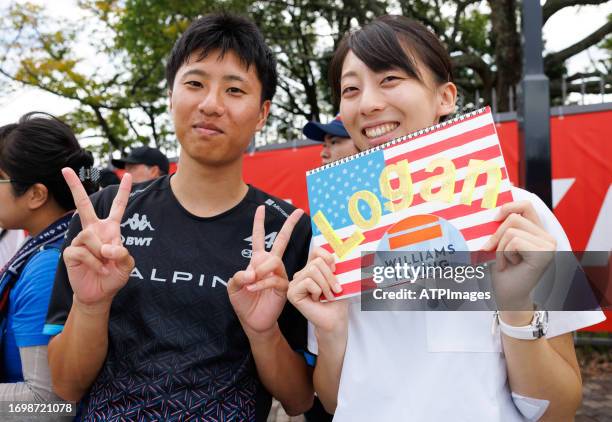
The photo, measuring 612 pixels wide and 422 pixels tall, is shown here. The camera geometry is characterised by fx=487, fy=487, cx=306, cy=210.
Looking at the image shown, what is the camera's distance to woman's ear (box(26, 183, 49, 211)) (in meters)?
2.11

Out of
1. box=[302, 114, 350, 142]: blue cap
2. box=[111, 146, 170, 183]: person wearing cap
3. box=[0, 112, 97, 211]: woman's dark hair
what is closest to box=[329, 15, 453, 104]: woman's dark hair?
box=[0, 112, 97, 211]: woman's dark hair

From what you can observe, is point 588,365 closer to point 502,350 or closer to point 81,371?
point 502,350

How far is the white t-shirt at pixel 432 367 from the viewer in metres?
1.21

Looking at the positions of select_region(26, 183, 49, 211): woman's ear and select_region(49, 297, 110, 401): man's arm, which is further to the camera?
select_region(26, 183, 49, 211): woman's ear

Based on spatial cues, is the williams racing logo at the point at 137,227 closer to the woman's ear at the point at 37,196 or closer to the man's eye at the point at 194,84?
the man's eye at the point at 194,84

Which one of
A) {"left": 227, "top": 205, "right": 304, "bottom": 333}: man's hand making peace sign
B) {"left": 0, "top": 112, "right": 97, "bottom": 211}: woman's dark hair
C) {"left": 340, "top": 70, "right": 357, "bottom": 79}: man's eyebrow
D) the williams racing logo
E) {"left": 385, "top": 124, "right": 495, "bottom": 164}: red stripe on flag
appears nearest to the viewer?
{"left": 385, "top": 124, "right": 495, "bottom": 164}: red stripe on flag

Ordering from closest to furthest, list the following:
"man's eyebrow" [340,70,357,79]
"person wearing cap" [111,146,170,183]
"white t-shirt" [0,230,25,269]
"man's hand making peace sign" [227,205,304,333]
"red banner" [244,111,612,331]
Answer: "man's hand making peace sign" [227,205,304,333] < "man's eyebrow" [340,70,357,79] < "white t-shirt" [0,230,25,269] < "red banner" [244,111,612,331] < "person wearing cap" [111,146,170,183]

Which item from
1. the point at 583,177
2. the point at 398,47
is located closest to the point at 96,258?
the point at 398,47

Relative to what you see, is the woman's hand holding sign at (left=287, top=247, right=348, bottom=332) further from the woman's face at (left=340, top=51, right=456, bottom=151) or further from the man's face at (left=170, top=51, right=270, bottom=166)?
the man's face at (left=170, top=51, right=270, bottom=166)

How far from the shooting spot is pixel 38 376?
65.9 inches

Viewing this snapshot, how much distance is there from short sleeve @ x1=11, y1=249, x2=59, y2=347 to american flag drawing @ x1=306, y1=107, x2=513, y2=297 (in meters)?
1.06

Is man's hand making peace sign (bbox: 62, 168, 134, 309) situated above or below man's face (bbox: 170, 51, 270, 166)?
below

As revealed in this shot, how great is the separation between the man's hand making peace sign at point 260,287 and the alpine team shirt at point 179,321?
4.9 inches

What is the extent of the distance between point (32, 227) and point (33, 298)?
55cm
